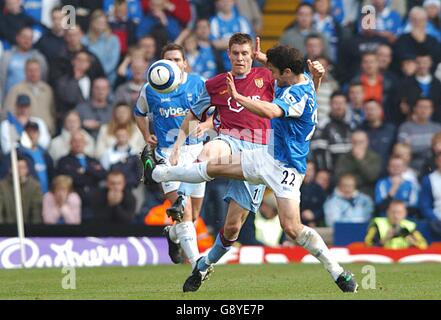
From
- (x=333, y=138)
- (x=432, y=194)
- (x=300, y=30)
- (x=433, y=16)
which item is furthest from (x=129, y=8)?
(x=432, y=194)

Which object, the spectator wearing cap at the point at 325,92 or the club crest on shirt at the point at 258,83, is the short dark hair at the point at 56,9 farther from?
the club crest on shirt at the point at 258,83

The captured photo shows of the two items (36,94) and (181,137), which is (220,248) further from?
(36,94)

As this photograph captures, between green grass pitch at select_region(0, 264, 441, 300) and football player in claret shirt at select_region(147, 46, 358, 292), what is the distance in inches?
21.9

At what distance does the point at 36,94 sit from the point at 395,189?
6370 millimetres

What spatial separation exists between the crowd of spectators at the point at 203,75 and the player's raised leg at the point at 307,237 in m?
8.15

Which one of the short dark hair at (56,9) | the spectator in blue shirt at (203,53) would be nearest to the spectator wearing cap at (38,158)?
the short dark hair at (56,9)

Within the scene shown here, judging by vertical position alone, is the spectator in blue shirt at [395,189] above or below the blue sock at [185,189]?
below

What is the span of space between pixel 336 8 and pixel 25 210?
739cm

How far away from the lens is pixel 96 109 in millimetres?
22453

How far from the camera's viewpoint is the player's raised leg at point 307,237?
13.0 metres

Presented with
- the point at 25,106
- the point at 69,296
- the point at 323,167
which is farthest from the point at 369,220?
the point at 69,296

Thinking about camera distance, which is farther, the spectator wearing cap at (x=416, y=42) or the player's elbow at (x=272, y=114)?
the spectator wearing cap at (x=416, y=42)

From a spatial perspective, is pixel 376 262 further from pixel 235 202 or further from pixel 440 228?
pixel 235 202

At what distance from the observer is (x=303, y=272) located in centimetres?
1742
